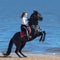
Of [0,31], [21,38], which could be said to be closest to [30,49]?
Answer: [21,38]

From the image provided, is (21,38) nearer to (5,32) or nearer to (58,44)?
(58,44)

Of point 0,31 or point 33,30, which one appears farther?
point 0,31

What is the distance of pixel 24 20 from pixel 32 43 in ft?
32.8

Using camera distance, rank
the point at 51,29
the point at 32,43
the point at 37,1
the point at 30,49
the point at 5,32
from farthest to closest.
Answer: the point at 37,1
the point at 51,29
the point at 5,32
the point at 32,43
the point at 30,49

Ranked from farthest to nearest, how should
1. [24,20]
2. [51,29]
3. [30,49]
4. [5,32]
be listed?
[51,29] < [5,32] < [30,49] < [24,20]

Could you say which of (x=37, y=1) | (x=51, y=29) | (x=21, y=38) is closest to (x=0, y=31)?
(x=51, y=29)

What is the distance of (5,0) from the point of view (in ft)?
310

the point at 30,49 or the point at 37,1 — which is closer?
the point at 30,49

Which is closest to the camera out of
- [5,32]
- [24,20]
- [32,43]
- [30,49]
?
[24,20]

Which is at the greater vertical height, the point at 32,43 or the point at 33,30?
the point at 33,30

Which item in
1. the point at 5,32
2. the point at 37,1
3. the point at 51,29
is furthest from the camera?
the point at 37,1

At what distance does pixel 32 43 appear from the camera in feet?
105

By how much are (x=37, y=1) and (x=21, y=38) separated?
235ft

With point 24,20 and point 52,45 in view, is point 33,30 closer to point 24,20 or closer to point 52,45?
point 24,20
